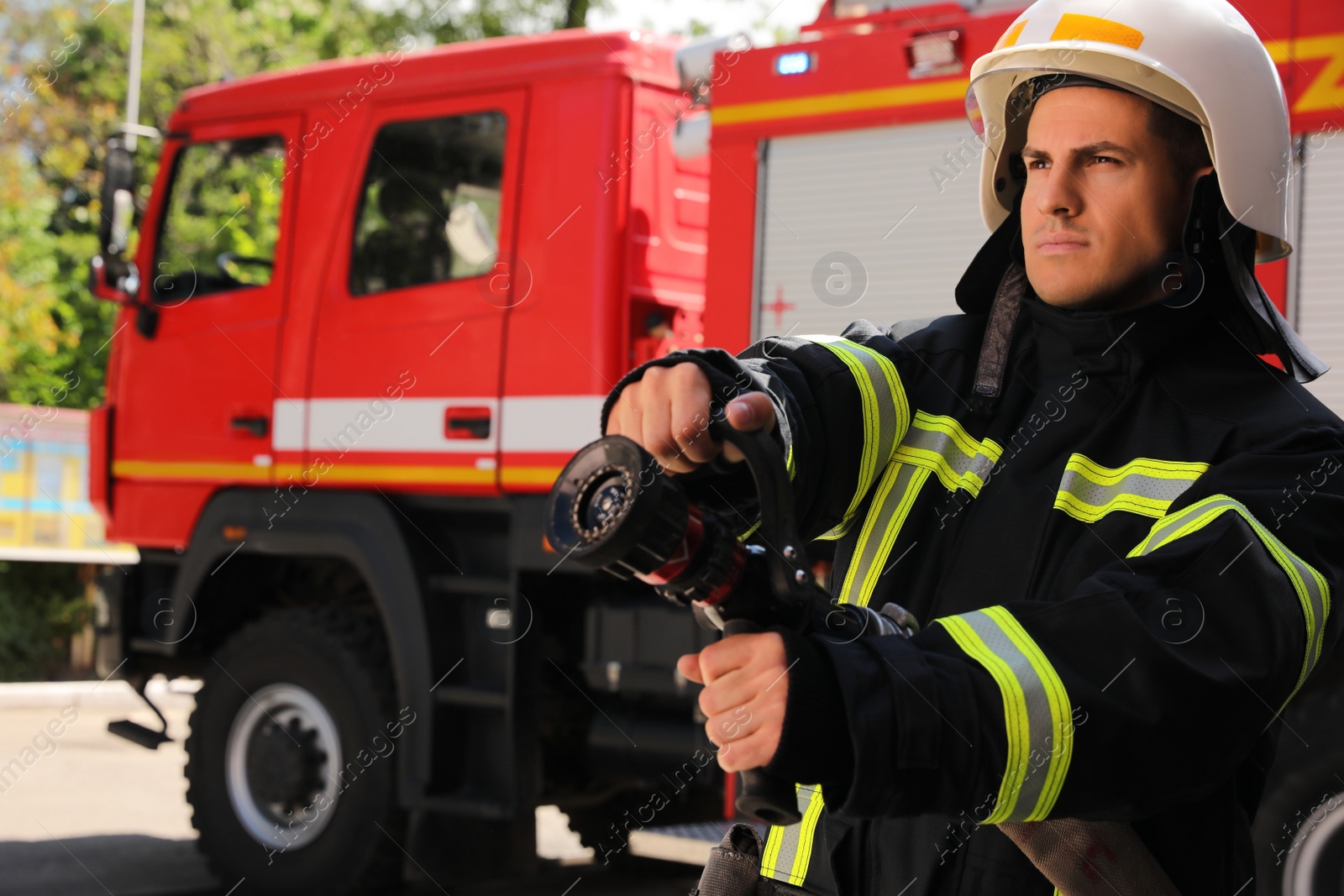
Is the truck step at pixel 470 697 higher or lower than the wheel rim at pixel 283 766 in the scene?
higher

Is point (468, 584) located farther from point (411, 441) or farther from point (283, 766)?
point (283, 766)

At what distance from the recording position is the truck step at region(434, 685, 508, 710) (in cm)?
490

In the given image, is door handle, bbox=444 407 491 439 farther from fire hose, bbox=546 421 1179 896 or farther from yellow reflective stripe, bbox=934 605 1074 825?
yellow reflective stripe, bbox=934 605 1074 825

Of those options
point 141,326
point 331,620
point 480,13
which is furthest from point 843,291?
point 480,13

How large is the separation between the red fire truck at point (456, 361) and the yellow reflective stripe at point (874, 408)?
8.23ft

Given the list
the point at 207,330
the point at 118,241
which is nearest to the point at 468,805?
the point at 207,330

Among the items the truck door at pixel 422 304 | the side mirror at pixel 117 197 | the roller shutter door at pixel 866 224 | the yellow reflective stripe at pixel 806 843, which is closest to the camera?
the yellow reflective stripe at pixel 806 843

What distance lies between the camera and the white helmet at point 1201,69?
65.8 inches

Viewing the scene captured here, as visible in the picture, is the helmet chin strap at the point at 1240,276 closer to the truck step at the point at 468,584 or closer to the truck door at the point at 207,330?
the truck step at the point at 468,584

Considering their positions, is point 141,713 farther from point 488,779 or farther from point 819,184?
point 819,184

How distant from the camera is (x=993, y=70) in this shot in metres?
1.90

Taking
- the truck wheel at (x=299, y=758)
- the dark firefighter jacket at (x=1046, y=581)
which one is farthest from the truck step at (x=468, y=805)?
the dark firefighter jacket at (x=1046, y=581)

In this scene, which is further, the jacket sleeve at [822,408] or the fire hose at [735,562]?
the jacket sleeve at [822,408]

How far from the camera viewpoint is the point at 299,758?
5.29m
